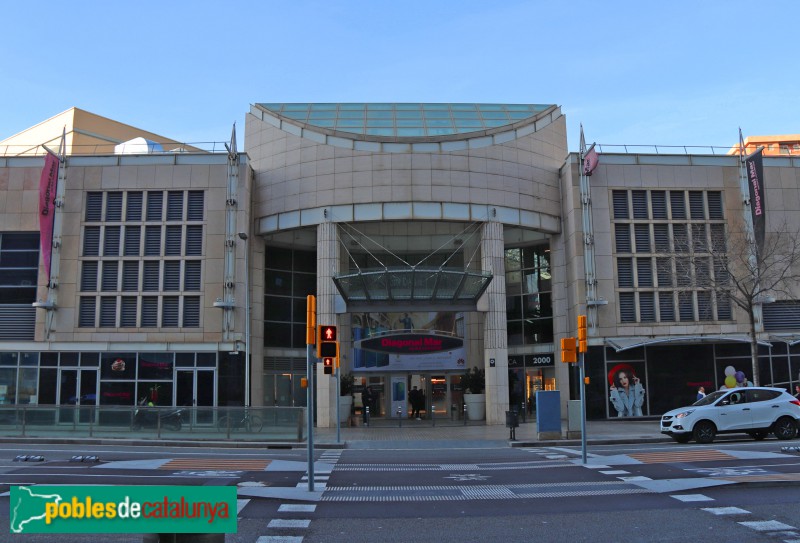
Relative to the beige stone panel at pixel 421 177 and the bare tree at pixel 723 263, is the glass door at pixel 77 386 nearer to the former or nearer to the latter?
the beige stone panel at pixel 421 177

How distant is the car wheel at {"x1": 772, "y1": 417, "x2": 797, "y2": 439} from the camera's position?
21609 millimetres

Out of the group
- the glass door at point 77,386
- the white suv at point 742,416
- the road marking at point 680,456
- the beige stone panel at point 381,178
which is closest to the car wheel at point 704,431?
the white suv at point 742,416

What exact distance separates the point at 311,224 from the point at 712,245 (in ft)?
65.6

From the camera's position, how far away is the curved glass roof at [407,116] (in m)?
37.9

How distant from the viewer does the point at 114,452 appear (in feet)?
66.8

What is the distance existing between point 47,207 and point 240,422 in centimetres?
1790

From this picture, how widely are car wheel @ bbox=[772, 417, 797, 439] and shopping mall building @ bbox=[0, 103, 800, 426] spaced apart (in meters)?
12.9

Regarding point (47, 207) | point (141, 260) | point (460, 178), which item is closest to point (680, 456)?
point (460, 178)

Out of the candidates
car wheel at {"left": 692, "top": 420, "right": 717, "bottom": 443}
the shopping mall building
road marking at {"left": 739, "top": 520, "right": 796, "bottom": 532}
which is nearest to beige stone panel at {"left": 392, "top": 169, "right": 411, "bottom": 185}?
the shopping mall building

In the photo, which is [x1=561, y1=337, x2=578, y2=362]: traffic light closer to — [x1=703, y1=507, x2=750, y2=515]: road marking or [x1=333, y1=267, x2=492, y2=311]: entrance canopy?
[x1=703, y1=507, x2=750, y2=515]: road marking

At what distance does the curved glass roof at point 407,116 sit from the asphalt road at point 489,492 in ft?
72.1

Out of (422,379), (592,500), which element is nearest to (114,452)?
(592,500)

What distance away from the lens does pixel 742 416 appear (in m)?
21.5

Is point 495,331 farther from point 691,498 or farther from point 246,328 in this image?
point 691,498
